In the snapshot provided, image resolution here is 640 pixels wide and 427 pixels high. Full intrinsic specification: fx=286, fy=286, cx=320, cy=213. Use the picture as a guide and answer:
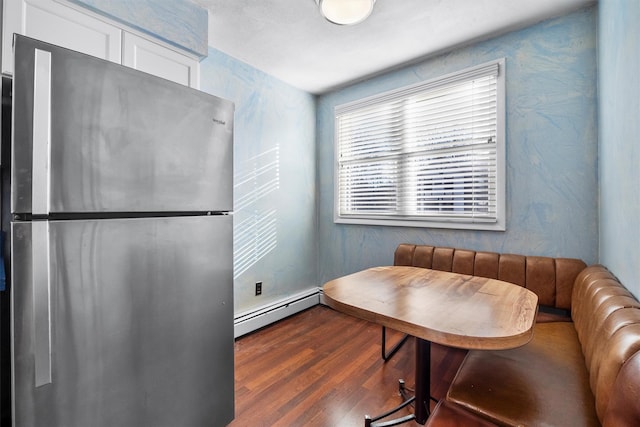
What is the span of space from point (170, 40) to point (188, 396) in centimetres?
192

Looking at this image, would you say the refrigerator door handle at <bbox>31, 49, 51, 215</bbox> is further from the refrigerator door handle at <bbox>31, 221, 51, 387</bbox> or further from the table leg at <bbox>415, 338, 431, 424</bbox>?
the table leg at <bbox>415, 338, 431, 424</bbox>

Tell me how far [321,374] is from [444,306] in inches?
44.5

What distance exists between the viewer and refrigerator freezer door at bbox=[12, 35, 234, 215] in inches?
34.0

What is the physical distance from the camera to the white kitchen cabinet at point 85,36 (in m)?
1.19

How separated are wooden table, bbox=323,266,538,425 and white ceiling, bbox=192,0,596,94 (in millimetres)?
1746

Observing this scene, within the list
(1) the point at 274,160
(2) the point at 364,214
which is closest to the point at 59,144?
(1) the point at 274,160

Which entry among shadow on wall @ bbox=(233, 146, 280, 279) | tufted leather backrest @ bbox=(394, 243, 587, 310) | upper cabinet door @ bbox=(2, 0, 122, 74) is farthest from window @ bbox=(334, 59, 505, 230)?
upper cabinet door @ bbox=(2, 0, 122, 74)

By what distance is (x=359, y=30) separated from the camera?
211cm

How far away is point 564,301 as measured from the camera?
71.4 inches

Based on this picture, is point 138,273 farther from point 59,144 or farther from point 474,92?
point 474,92

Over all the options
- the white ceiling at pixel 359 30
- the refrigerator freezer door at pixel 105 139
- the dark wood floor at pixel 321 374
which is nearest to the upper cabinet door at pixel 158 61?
the white ceiling at pixel 359 30

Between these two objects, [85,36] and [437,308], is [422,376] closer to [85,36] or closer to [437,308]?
[437,308]

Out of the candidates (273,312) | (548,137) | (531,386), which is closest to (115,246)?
(531,386)

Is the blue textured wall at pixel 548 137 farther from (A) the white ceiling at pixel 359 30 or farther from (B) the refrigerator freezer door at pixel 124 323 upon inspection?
(B) the refrigerator freezer door at pixel 124 323
